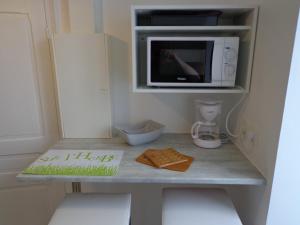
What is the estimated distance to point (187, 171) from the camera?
107cm

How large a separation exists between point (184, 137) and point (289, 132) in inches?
28.1

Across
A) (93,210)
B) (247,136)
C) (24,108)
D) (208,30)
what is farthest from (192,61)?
(24,108)

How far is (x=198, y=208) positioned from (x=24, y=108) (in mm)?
1327

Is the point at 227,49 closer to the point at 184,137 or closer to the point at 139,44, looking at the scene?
the point at 139,44

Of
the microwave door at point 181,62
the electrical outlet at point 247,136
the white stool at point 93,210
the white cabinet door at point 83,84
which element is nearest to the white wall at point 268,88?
the electrical outlet at point 247,136

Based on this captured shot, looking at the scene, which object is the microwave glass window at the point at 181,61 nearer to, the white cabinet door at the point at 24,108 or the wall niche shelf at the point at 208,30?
the wall niche shelf at the point at 208,30

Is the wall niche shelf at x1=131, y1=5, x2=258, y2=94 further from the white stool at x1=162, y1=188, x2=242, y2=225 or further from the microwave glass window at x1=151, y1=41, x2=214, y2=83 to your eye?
the white stool at x1=162, y1=188, x2=242, y2=225

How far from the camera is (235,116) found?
1453mm

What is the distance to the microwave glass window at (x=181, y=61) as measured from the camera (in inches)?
45.7

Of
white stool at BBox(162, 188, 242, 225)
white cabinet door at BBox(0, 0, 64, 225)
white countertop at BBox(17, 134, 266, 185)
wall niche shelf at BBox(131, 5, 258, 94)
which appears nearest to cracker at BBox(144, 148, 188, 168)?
white countertop at BBox(17, 134, 266, 185)

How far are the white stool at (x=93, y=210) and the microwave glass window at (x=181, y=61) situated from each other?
706 mm

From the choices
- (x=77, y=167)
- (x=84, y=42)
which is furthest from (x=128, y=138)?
(x=84, y=42)

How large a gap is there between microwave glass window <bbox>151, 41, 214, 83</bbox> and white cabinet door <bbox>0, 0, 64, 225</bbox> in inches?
31.3

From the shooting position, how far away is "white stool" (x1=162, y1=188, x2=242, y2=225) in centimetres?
100
